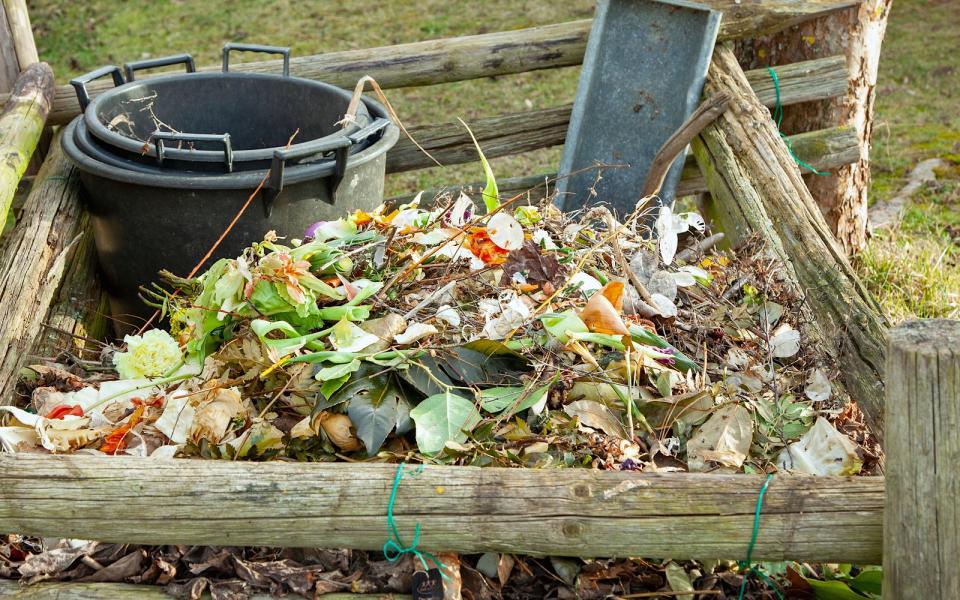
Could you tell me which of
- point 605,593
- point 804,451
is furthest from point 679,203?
point 605,593

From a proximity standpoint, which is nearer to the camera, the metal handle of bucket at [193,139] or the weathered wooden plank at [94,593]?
the weathered wooden plank at [94,593]

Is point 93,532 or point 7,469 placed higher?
point 7,469

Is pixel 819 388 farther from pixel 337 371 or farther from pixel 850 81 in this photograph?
pixel 850 81

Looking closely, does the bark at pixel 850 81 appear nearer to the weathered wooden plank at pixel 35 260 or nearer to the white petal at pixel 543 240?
the white petal at pixel 543 240

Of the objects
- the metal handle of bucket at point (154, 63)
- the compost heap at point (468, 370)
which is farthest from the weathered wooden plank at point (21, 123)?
the compost heap at point (468, 370)

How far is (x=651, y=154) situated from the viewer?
4.15 meters

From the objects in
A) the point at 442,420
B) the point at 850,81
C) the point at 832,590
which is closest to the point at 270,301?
the point at 442,420

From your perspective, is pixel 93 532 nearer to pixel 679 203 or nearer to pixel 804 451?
pixel 804 451

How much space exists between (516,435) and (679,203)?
10.6ft

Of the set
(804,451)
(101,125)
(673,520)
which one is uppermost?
(101,125)

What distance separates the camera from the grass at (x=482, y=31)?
5.07 m

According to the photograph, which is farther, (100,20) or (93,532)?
(100,20)

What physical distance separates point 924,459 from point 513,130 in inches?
114

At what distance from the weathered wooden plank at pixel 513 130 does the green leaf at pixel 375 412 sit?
85.9 inches
